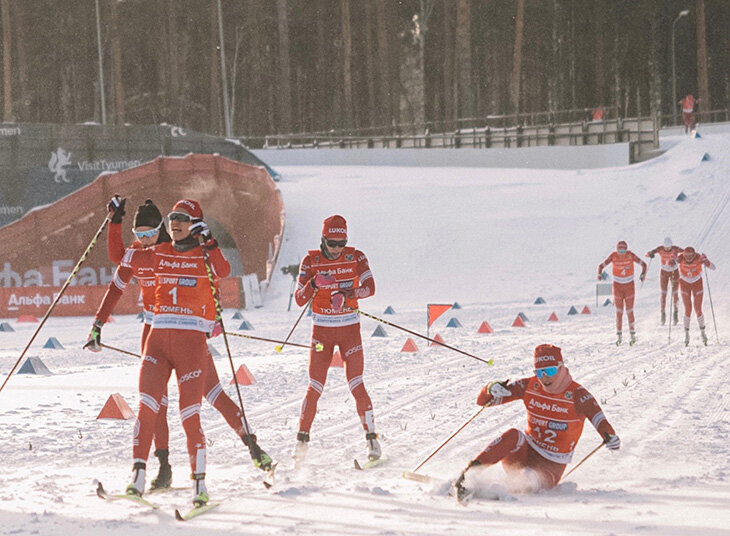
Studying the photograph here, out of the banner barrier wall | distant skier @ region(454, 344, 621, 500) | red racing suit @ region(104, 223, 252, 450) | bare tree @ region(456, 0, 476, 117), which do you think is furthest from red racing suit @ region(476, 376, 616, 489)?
bare tree @ region(456, 0, 476, 117)

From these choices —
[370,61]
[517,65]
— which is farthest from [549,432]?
[370,61]

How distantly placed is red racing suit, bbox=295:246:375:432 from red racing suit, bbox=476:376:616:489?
1.45m

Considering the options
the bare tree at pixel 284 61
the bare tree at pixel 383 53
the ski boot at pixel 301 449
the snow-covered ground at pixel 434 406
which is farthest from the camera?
the bare tree at pixel 383 53

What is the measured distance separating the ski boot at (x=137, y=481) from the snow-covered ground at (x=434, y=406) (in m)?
0.13

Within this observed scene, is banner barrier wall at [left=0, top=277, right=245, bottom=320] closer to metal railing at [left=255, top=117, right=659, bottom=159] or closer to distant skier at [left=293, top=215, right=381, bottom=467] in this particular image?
distant skier at [left=293, top=215, right=381, bottom=467]

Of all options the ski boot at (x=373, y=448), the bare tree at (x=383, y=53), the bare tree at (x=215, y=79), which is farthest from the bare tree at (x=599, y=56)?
the ski boot at (x=373, y=448)

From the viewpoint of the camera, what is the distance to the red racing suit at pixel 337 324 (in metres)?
8.50

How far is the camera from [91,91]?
68062mm

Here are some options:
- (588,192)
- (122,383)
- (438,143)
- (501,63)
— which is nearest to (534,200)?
(588,192)

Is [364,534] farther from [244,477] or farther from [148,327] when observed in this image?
[148,327]

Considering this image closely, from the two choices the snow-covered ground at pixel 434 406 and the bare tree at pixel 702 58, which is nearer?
the snow-covered ground at pixel 434 406

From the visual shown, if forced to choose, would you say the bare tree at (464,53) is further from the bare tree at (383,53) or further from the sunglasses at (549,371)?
the sunglasses at (549,371)

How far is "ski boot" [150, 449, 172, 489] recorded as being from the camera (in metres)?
7.09

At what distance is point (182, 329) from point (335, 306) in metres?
1.89
